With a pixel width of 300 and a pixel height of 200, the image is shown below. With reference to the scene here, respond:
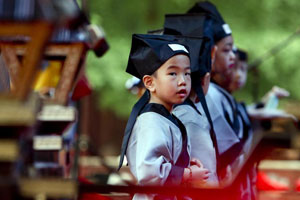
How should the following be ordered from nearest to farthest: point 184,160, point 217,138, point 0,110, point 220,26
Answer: point 0,110 < point 184,160 < point 217,138 < point 220,26

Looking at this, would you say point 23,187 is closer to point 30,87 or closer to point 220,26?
point 30,87

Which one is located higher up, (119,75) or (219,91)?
(219,91)

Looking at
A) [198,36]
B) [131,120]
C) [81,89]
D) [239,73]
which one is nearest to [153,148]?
[131,120]

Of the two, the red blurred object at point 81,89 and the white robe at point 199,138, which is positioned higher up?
the white robe at point 199,138

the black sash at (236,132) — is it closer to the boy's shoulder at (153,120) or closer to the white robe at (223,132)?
the white robe at (223,132)

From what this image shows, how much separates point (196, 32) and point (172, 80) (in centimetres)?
84

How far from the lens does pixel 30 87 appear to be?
2070mm

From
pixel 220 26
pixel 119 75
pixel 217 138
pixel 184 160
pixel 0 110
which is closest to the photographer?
pixel 0 110

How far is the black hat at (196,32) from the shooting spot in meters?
3.69

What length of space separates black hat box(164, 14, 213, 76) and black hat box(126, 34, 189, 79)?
40cm

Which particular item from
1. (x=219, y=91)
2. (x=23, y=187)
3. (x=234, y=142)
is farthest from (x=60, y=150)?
(x=23, y=187)

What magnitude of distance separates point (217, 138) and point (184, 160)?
0.76 m

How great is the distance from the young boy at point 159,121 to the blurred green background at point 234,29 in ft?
26.5

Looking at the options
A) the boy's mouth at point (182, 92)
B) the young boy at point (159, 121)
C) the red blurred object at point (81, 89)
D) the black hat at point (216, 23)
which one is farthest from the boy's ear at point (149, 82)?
the red blurred object at point (81, 89)
